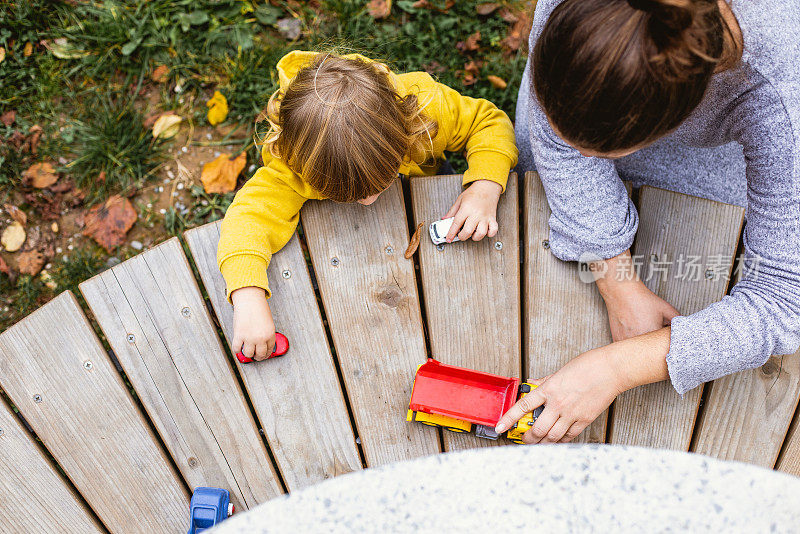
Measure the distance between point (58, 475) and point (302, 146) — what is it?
96 centimetres

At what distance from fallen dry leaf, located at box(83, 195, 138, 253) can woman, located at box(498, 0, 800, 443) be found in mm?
1534

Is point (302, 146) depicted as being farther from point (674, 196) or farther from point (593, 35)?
point (674, 196)

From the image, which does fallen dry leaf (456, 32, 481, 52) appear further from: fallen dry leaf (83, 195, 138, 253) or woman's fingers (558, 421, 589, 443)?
woman's fingers (558, 421, 589, 443)

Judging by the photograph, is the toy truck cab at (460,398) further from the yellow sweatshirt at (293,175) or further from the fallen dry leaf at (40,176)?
the fallen dry leaf at (40,176)

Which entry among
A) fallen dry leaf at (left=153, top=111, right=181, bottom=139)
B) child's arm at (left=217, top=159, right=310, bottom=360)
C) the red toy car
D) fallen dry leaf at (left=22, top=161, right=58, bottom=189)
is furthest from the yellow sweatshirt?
fallen dry leaf at (left=22, top=161, right=58, bottom=189)

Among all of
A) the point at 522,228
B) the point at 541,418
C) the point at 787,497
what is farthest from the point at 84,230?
the point at 787,497

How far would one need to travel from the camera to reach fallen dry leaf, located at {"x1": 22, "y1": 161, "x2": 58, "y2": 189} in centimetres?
216

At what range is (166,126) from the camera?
219 cm

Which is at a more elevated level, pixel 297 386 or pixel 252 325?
pixel 252 325

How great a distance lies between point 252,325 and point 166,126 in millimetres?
1206

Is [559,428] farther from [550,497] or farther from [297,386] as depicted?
[297,386]

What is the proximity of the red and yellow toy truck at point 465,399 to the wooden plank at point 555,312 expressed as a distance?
0.11 meters

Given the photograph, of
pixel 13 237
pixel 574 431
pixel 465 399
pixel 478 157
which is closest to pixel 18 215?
pixel 13 237

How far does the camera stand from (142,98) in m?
2.24
